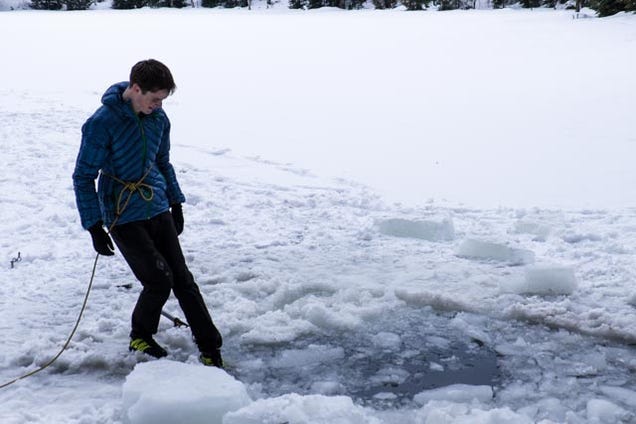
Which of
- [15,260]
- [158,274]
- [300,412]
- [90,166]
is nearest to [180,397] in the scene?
[300,412]

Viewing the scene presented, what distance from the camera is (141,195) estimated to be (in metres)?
3.82

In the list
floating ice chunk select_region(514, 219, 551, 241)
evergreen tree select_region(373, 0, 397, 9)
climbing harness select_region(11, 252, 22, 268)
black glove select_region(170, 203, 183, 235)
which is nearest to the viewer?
black glove select_region(170, 203, 183, 235)

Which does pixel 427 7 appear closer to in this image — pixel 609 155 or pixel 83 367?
pixel 609 155

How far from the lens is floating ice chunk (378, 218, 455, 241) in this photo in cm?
651

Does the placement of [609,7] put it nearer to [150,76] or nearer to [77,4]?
[150,76]

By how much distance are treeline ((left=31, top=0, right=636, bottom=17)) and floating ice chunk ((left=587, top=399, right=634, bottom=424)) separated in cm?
2405

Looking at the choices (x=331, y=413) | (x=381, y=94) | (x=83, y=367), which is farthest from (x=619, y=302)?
(x=381, y=94)

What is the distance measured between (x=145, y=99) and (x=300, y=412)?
1.68 m

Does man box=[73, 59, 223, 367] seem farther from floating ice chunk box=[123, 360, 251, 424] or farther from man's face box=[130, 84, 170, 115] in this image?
floating ice chunk box=[123, 360, 251, 424]

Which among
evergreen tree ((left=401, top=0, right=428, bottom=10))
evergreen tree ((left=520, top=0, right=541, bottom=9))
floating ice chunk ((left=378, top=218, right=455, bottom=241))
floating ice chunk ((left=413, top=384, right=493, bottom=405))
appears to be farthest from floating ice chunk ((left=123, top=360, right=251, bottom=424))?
evergreen tree ((left=401, top=0, right=428, bottom=10))

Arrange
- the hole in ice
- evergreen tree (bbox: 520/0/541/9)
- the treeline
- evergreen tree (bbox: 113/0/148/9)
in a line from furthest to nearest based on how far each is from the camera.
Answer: evergreen tree (bbox: 113/0/148/9) → evergreen tree (bbox: 520/0/541/9) → the treeline → the hole in ice

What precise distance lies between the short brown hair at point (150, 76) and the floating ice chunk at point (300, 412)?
158 centimetres

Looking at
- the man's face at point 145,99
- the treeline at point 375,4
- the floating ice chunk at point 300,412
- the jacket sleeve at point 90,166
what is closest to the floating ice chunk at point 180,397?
the floating ice chunk at point 300,412

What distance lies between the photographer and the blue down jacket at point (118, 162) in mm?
3662
